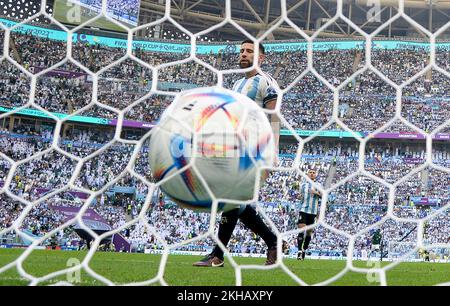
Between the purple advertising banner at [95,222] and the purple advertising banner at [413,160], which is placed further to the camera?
the purple advertising banner at [413,160]

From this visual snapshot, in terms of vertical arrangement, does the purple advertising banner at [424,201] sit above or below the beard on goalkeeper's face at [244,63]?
below

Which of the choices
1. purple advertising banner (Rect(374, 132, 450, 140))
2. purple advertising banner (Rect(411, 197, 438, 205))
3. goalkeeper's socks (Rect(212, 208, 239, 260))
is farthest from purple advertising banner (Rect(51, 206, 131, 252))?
goalkeeper's socks (Rect(212, 208, 239, 260))

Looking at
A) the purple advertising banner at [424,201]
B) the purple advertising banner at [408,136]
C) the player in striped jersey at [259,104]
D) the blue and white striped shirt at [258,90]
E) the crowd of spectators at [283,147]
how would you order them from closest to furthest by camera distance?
the player in striped jersey at [259,104] → the blue and white striped shirt at [258,90] → the crowd of spectators at [283,147] → the purple advertising banner at [424,201] → the purple advertising banner at [408,136]

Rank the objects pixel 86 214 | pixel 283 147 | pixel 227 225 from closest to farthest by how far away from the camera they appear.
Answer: pixel 227 225 → pixel 86 214 → pixel 283 147

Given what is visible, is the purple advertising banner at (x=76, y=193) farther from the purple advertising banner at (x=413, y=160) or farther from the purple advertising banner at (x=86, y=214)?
the purple advertising banner at (x=413, y=160)

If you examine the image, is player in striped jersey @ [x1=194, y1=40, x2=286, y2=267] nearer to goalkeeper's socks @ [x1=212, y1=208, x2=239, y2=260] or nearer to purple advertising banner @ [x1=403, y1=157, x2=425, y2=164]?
goalkeeper's socks @ [x1=212, y1=208, x2=239, y2=260]

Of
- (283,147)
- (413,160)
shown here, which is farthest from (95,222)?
(413,160)

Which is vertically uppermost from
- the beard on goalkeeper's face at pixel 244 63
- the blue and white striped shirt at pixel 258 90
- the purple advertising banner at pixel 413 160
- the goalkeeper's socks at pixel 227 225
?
the beard on goalkeeper's face at pixel 244 63

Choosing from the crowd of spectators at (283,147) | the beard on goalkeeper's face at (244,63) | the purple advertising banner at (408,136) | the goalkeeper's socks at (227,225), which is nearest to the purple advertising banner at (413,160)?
the crowd of spectators at (283,147)

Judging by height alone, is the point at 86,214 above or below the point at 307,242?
below

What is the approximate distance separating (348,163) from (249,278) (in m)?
16.5

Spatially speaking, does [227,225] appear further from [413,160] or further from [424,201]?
[413,160]

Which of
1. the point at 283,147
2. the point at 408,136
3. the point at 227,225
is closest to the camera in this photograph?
the point at 227,225
